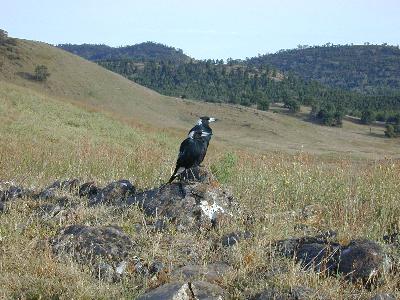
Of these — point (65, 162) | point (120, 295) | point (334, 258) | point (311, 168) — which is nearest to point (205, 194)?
point (334, 258)

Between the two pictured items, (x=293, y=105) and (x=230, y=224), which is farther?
(x=293, y=105)

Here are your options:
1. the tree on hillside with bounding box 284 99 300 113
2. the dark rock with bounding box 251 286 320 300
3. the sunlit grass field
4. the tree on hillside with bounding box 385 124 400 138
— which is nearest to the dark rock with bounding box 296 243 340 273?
the sunlit grass field

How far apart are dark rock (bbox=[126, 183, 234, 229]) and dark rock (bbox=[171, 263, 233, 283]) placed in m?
1.08

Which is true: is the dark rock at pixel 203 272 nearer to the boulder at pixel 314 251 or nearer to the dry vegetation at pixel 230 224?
the dry vegetation at pixel 230 224

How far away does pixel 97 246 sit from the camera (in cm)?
401

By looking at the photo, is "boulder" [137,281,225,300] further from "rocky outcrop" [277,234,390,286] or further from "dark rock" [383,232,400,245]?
"dark rock" [383,232,400,245]

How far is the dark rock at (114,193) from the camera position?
18.5 ft

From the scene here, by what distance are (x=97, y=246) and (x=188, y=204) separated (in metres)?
1.36

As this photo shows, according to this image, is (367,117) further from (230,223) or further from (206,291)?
(206,291)

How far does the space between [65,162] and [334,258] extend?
6.43 meters

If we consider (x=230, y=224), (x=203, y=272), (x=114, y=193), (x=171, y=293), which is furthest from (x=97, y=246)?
(x=114, y=193)

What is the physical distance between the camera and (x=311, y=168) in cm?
766

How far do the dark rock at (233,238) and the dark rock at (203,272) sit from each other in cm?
50

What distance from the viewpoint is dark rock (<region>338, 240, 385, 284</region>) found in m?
3.55
